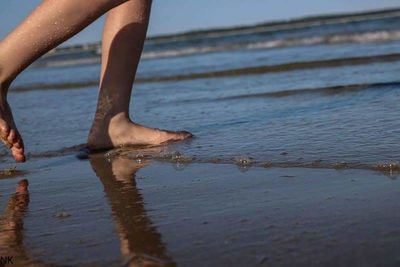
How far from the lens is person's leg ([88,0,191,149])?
295cm

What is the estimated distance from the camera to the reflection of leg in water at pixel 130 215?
144 centimetres

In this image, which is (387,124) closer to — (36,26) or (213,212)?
(213,212)

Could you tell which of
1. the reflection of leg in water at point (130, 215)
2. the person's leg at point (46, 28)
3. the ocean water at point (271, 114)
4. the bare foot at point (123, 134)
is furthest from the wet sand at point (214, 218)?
the bare foot at point (123, 134)

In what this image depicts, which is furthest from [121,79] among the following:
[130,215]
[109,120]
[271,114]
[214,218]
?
[214,218]

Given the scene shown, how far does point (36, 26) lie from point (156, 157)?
29.9 inches

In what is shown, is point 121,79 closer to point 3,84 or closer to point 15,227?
point 3,84

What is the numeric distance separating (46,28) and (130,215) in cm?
79

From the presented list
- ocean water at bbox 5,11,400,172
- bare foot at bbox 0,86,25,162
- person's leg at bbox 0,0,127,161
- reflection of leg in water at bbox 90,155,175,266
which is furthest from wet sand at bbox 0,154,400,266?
person's leg at bbox 0,0,127,161

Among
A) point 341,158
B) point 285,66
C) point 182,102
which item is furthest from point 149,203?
point 285,66

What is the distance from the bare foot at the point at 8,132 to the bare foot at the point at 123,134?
627 mm

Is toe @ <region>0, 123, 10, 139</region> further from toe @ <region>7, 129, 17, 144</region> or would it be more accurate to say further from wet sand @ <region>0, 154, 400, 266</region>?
wet sand @ <region>0, 154, 400, 266</region>

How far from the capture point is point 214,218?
1700mm

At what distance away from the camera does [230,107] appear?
423cm

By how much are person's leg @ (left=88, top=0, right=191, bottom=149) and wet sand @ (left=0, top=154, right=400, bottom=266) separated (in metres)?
0.62
